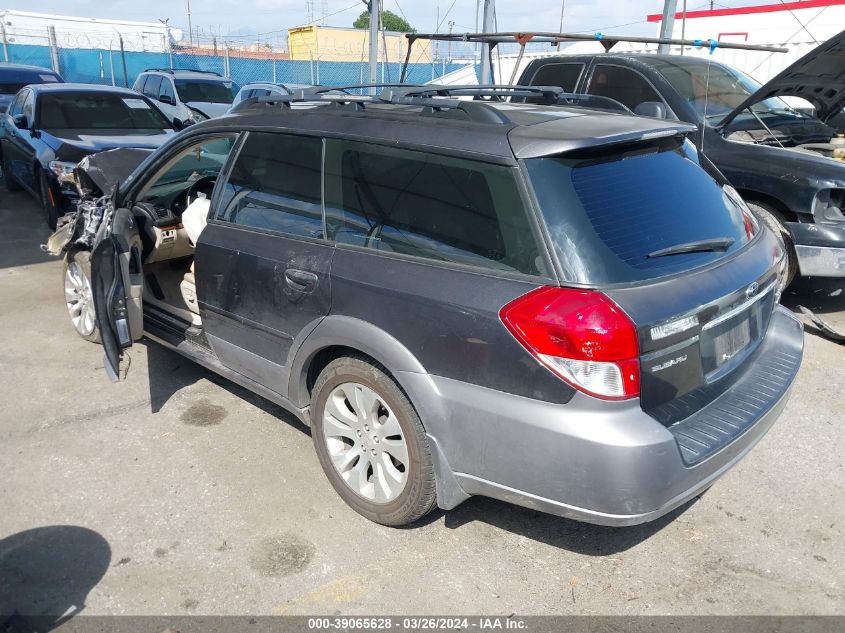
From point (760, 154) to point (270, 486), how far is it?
4.77 metres

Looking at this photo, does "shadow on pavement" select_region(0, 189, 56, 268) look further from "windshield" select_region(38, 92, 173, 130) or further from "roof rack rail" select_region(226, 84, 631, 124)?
"roof rack rail" select_region(226, 84, 631, 124)

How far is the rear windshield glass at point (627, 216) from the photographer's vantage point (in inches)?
98.8

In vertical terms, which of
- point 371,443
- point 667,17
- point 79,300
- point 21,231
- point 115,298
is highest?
point 667,17

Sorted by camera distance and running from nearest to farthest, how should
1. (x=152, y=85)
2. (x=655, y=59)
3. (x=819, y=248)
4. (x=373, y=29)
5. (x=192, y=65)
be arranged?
(x=819, y=248) < (x=655, y=59) < (x=373, y=29) < (x=152, y=85) < (x=192, y=65)

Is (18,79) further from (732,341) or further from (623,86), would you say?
(732,341)

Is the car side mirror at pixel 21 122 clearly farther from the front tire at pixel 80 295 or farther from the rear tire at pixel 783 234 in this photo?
the rear tire at pixel 783 234

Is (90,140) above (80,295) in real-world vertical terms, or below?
above

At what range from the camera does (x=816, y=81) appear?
586 centimetres

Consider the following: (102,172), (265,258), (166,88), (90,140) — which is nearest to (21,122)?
(90,140)

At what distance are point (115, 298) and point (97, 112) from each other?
246 inches

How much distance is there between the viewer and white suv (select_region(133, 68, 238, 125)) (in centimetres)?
1464

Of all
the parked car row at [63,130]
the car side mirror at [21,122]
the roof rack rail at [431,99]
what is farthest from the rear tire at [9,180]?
the roof rack rail at [431,99]

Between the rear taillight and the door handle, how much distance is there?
1.11 meters

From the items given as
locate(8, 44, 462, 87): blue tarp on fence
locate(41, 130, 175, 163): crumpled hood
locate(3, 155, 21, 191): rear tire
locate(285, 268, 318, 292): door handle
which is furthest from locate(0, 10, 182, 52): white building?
locate(285, 268, 318, 292): door handle
